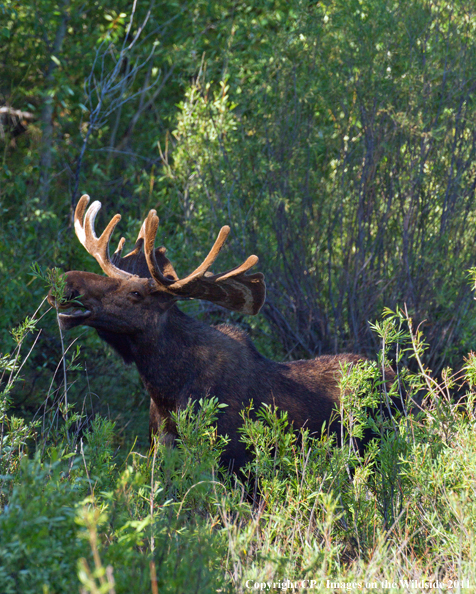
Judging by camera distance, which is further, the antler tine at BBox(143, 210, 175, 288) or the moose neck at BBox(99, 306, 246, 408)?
the moose neck at BBox(99, 306, 246, 408)

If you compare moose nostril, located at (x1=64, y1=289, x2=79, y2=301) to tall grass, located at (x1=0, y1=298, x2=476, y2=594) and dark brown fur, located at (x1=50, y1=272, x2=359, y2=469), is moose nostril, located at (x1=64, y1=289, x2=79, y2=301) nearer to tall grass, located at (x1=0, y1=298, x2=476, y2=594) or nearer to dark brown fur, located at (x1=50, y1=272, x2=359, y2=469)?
dark brown fur, located at (x1=50, y1=272, x2=359, y2=469)

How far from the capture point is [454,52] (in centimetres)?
672

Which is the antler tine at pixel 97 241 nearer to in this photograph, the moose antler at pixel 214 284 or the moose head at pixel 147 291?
the moose head at pixel 147 291

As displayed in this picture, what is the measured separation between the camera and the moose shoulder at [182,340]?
4750mm

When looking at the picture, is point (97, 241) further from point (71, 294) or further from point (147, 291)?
point (71, 294)

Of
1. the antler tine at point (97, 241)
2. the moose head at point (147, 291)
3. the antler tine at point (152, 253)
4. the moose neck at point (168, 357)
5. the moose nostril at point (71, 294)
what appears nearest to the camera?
the moose nostril at point (71, 294)

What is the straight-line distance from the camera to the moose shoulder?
475cm

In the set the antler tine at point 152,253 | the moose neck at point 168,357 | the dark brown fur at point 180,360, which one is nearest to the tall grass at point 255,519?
the dark brown fur at point 180,360

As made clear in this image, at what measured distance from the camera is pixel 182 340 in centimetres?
505

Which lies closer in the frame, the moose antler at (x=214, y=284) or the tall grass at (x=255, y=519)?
the tall grass at (x=255, y=519)

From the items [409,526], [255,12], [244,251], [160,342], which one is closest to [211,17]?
[255,12]

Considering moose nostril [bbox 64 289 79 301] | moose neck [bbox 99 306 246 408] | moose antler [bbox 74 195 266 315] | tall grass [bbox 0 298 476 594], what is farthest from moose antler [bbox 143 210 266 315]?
tall grass [bbox 0 298 476 594]

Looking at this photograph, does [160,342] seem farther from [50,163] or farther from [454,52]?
[50,163]

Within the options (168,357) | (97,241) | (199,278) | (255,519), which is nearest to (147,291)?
(199,278)
